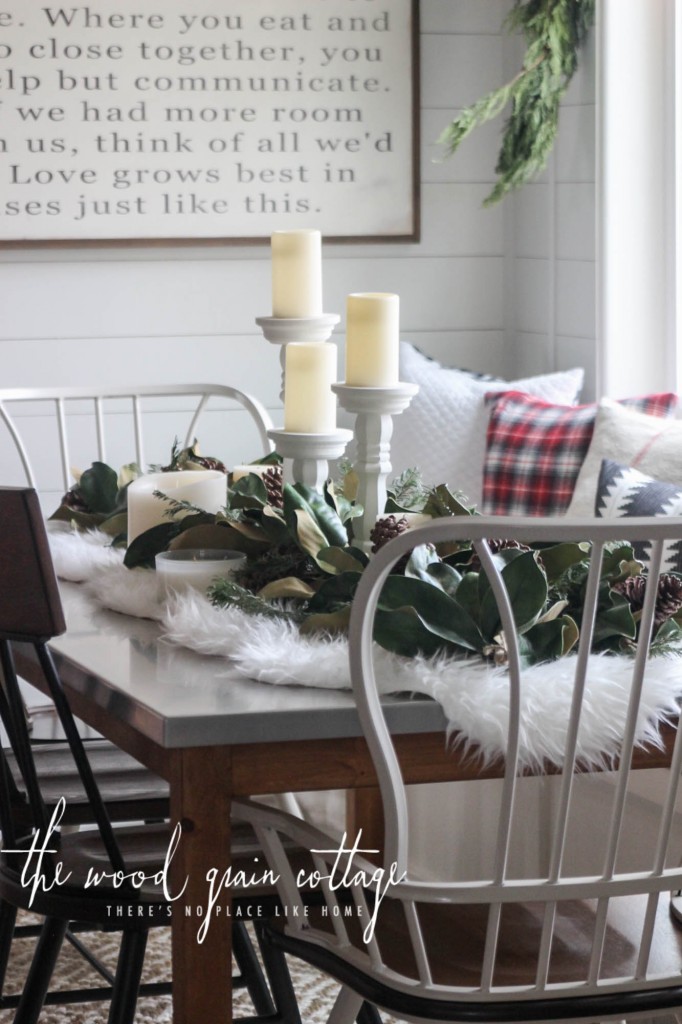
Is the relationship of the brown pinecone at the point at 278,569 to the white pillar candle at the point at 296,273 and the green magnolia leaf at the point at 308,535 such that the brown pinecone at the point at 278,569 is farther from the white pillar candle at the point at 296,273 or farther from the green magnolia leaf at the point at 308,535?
the white pillar candle at the point at 296,273

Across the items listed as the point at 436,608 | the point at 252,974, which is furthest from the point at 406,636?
Result: the point at 252,974

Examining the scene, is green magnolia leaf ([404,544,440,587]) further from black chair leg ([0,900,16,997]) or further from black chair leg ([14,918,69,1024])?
black chair leg ([0,900,16,997])

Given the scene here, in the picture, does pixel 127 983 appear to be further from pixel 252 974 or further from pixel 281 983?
pixel 252 974

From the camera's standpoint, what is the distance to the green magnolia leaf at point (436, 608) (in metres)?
1.35

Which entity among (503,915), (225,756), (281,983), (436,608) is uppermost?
(436,608)

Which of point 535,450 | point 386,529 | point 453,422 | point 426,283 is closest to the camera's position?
point 386,529

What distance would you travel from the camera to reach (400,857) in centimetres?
123

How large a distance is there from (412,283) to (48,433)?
99 centimetres

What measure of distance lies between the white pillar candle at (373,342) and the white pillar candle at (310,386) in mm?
54

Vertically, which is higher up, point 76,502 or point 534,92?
point 534,92

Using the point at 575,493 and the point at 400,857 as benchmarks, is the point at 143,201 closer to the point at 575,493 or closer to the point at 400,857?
the point at 575,493

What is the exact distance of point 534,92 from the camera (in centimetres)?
321

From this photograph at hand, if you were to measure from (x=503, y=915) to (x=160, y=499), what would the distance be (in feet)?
2.21

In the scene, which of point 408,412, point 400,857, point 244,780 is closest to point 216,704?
point 244,780
